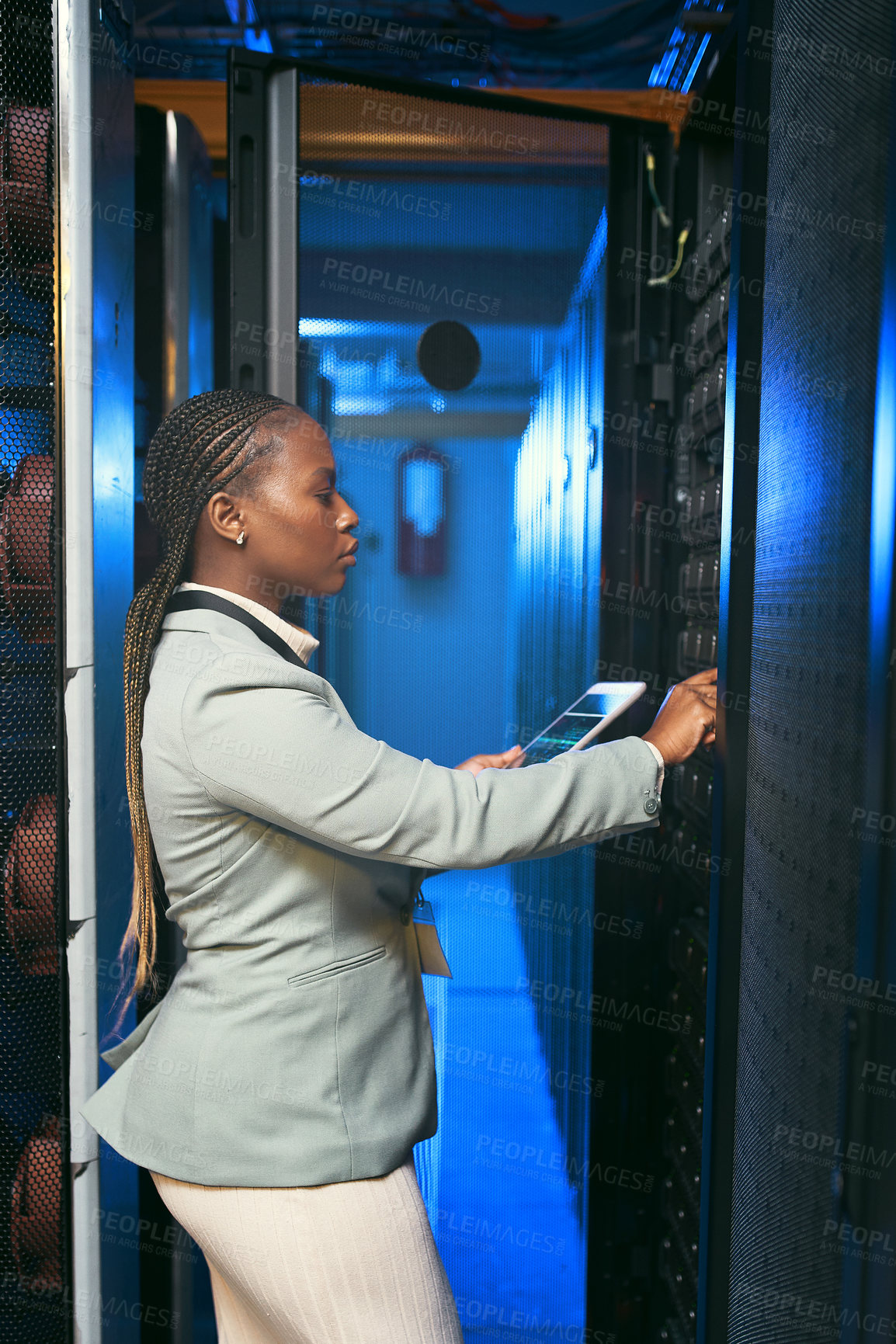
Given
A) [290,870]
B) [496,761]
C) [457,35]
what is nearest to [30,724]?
[290,870]

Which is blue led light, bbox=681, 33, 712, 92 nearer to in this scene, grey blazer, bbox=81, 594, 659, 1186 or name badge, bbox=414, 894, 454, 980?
grey blazer, bbox=81, 594, 659, 1186

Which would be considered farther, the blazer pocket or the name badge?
the name badge

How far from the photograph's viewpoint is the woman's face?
3.94ft

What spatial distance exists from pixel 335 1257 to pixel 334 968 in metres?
0.30

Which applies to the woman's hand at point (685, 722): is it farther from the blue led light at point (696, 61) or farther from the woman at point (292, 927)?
the blue led light at point (696, 61)

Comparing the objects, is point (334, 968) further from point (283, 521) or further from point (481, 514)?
point (481, 514)

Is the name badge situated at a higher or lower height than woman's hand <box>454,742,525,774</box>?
lower

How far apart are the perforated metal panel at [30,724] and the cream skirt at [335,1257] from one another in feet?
1.54

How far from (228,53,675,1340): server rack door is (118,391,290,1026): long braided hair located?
1.54 feet

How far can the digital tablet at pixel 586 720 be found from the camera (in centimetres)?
133

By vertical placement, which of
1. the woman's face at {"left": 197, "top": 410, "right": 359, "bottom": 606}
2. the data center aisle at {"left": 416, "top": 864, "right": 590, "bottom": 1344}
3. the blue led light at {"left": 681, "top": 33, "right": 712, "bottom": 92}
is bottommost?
the data center aisle at {"left": 416, "top": 864, "right": 590, "bottom": 1344}

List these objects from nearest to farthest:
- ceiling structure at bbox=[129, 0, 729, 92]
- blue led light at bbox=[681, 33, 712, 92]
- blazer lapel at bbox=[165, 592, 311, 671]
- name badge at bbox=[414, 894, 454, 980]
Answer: blazer lapel at bbox=[165, 592, 311, 671] < name badge at bbox=[414, 894, 454, 980] < blue led light at bbox=[681, 33, 712, 92] < ceiling structure at bbox=[129, 0, 729, 92]

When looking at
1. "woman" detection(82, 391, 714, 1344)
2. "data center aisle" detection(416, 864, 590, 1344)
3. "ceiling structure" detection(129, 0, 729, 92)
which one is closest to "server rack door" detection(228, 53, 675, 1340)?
"data center aisle" detection(416, 864, 590, 1344)

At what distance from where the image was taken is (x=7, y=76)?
1.35 m
